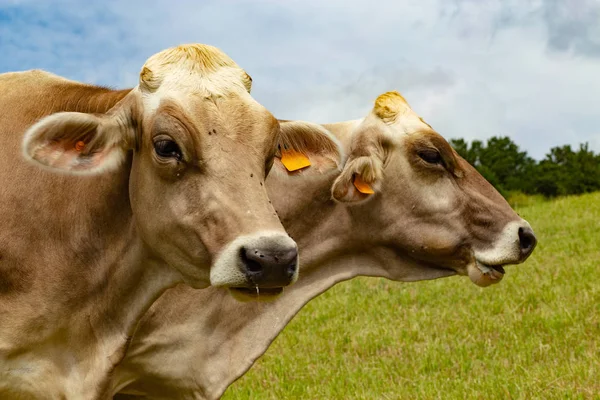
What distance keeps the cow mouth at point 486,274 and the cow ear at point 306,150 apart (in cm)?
129

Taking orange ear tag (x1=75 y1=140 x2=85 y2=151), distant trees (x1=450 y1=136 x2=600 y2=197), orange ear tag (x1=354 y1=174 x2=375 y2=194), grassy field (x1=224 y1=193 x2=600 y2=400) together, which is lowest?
distant trees (x1=450 y1=136 x2=600 y2=197)

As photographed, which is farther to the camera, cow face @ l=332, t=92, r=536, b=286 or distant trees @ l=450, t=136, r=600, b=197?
distant trees @ l=450, t=136, r=600, b=197

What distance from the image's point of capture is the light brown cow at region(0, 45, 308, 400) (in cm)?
390

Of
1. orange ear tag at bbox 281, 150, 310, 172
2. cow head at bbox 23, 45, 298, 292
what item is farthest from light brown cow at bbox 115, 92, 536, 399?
cow head at bbox 23, 45, 298, 292

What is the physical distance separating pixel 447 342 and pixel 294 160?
3989mm

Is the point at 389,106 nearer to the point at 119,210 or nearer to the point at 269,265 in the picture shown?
the point at 119,210

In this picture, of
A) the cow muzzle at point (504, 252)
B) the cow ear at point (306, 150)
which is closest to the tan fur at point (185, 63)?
the cow ear at point (306, 150)

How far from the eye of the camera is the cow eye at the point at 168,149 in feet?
13.2

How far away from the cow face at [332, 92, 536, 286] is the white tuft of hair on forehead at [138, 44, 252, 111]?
6.02 ft

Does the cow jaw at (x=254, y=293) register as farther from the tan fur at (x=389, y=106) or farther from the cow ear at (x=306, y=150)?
the tan fur at (x=389, y=106)

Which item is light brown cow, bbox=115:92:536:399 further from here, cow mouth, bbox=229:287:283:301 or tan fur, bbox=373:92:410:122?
cow mouth, bbox=229:287:283:301

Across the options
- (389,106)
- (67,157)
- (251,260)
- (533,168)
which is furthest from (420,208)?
(533,168)

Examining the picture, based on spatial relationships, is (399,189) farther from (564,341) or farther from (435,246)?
(564,341)

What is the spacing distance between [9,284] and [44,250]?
0.27 metres
